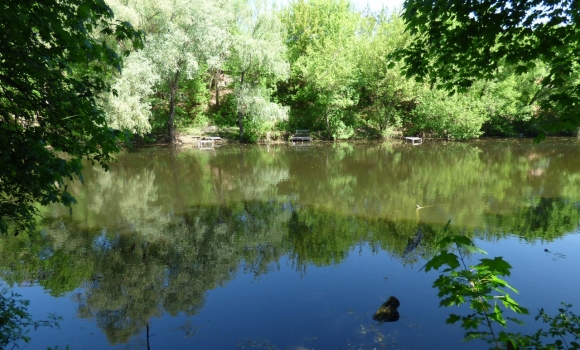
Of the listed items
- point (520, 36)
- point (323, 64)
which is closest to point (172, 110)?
point (323, 64)

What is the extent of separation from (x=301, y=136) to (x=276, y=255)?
2382cm

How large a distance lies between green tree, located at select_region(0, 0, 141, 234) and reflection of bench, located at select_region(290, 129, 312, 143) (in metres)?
27.0

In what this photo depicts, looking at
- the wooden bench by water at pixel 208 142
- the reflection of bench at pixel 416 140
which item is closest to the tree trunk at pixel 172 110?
the wooden bench by water at pixel 208 142

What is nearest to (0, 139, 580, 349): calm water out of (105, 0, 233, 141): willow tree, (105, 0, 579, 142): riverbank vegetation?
(105, 0, 233, 141): willow tree

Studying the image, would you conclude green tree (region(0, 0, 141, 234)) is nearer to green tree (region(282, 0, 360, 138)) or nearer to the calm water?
the calm water

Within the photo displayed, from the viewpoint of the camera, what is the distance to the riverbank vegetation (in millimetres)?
24703

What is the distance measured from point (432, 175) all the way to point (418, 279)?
1096 cm

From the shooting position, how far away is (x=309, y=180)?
16.5 m

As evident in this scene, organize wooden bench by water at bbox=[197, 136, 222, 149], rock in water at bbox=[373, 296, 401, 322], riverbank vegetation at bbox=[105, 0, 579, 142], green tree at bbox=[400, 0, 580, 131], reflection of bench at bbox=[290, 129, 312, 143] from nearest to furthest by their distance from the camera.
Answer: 1. green tree at bbox=[400, 0, 580, 131]
2. rock in water at bbox=[373, 296, 401, 322]
3. riverbank vegetation at bbox=[105, 0, 579, 142]
4. wooden bench by water at bbox=[197, 136, 222, 149]
5. reflection of bench at bbox=[290, 129, 312, 143]

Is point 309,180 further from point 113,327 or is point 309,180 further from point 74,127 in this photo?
point 74,127

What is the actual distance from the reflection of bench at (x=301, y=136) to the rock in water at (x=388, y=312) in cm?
2525

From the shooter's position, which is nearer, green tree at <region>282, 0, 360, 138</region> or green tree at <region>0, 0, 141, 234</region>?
green tree at <region>0, 0, 141, 234</region>

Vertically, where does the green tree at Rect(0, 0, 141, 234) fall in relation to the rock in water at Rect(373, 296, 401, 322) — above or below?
above

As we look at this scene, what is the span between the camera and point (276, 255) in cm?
863
